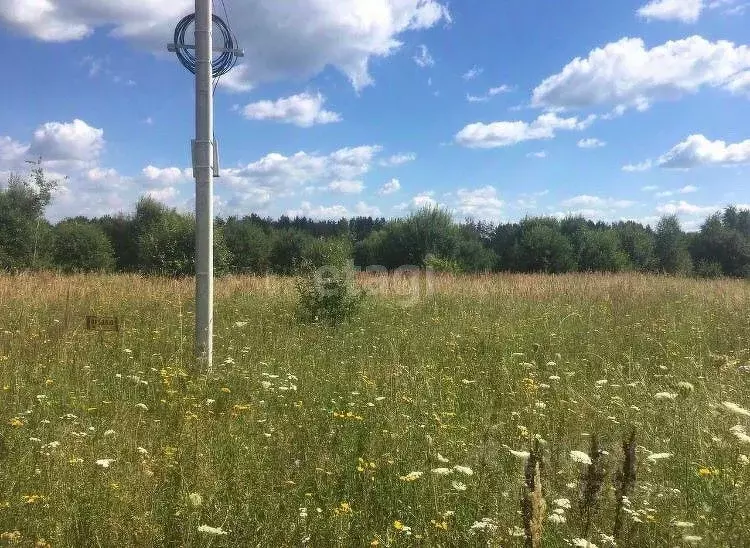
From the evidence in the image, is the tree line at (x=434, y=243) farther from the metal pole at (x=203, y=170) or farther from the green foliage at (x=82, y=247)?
the metal pole at (x=203, y=170)

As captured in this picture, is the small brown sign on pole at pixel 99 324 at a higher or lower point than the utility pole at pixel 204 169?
lower

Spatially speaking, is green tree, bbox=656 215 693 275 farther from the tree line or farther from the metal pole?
the metal pole

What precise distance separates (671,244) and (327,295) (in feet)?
134

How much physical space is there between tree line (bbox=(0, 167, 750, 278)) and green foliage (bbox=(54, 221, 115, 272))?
8 centimetres

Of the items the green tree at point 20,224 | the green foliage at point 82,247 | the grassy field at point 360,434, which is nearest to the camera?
the grassy field at point 360,434

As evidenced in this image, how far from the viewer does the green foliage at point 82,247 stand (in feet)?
127

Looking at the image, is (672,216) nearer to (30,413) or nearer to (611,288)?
(611,288)

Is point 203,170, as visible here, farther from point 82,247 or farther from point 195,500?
point 82,247

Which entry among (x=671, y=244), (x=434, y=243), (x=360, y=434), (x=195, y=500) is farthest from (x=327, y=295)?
(x=671, y=244)

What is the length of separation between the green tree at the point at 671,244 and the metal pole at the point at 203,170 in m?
41.3

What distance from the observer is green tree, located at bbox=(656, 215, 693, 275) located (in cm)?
3906

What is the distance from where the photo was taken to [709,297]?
33.4 feet

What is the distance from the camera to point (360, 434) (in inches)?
133

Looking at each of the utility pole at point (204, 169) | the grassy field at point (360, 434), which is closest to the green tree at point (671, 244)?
the grassy field at point (360, 434)
